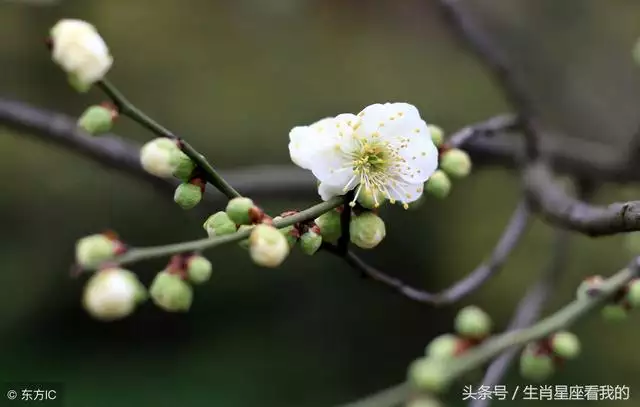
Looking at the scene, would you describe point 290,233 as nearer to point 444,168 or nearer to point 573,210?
point 444,168

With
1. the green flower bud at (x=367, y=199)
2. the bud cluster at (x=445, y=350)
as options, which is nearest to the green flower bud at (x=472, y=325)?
the bud cluster at (x=445, y=350)

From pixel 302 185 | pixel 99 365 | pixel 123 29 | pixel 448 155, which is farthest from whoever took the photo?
pixel 123 29

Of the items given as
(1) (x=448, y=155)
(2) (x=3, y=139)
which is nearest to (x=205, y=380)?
(2) (x=3, y=139)

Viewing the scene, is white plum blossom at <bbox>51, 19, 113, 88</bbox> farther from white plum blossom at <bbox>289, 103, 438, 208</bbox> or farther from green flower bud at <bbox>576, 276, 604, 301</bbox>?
green flower bud at <bbox>576, 276, 604, 301</bbox>

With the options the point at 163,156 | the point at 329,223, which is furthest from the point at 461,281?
the point at 163,156

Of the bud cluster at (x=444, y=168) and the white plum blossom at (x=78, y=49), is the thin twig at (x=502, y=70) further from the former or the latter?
the white plum blossom at (x=78, y=49)

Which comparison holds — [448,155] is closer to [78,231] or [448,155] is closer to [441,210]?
[441,210]
